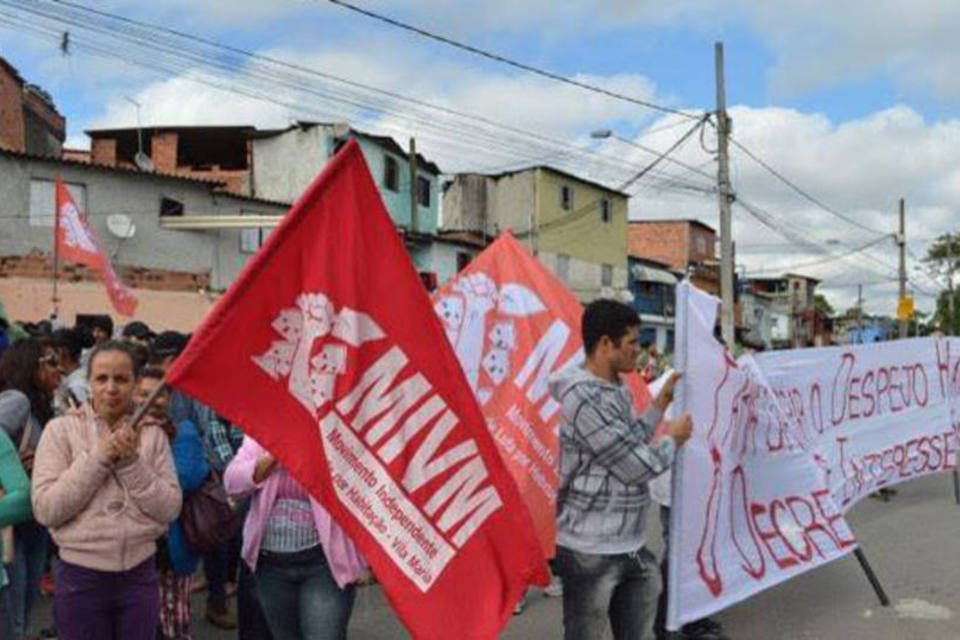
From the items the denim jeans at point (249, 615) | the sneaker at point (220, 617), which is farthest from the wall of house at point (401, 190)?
the denim jeans at point (249, 615)

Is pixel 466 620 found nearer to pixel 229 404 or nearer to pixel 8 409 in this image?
pixel 229 404

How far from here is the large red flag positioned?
2.70 meters

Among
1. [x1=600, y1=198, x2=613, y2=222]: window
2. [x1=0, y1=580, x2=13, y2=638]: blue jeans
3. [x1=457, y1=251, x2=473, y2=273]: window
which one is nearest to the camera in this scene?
[x1=0, y1=580, x2=13, y2=638]: blue jeans

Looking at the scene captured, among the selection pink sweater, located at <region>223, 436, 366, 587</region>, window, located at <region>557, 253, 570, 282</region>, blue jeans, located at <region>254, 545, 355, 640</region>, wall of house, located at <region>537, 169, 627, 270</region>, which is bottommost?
blue jeans, located at <region>254, 545, 355, 640</region>

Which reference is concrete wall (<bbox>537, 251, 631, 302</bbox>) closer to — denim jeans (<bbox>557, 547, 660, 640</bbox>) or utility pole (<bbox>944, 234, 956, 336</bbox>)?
utility pole (<bbox>944, 234, 956, 336</bbox>)

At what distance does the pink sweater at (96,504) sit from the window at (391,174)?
29581mm

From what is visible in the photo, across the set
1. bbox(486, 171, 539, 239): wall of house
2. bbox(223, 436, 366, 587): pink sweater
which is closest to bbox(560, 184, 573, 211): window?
bbox(486, 171, 539, 239): wall of house

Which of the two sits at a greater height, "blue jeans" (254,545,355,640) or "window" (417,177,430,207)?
"window" (417,177,430,207)

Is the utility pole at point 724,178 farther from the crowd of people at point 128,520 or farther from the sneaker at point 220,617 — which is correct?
the crowd of people at point 128,520

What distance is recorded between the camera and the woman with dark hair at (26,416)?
420 centimetres

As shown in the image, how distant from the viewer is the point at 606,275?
4291 cm

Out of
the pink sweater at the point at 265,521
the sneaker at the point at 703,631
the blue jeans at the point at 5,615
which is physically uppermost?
the pink sweater at the point at 265,521

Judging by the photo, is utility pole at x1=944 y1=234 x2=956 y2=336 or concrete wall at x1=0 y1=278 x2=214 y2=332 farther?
utility pole at x1=944 y1=234 x2=956 y2=336

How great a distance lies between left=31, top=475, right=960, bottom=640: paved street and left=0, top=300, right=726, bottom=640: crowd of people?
5.81ft
